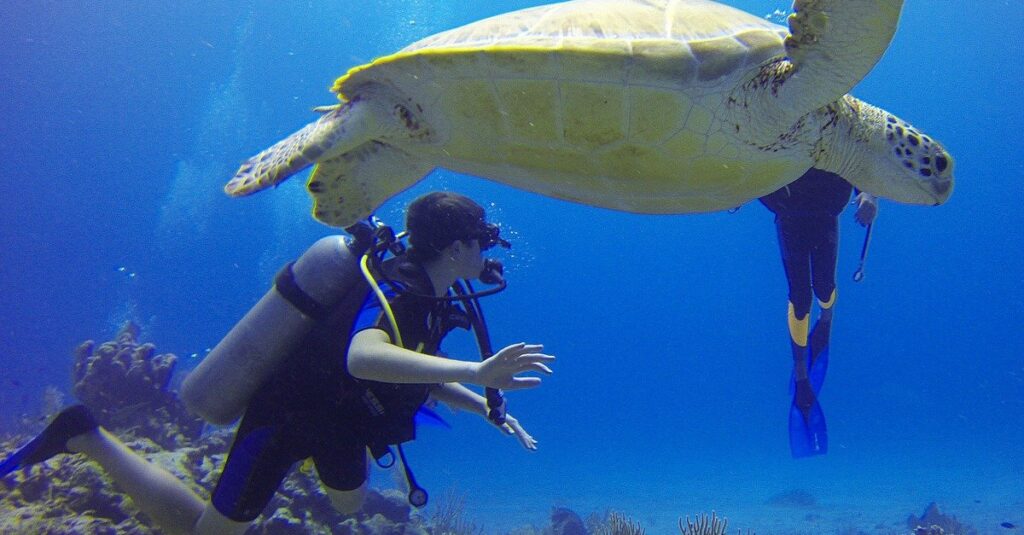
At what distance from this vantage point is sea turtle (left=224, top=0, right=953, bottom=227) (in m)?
1.85

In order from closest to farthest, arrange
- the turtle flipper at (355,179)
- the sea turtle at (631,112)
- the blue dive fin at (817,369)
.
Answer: the sea turtle at (631,112), the turtle flipper at (355,179), the blue dive fin at (817,369)

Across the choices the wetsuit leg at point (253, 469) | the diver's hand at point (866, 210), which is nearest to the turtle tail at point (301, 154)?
the wetsuit leg at point (253, 469)

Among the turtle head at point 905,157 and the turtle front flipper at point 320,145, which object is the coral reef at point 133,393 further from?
the turtle head at point 905,157

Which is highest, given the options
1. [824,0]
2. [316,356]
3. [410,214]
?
[824,0]

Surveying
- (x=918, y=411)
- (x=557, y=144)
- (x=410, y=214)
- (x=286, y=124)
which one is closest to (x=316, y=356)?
(x=410, y=214)

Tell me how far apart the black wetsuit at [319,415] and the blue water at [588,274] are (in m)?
11.8

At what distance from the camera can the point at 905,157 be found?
244 centimetres

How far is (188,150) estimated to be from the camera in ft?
130

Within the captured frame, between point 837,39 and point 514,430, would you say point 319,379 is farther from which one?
point 837,39

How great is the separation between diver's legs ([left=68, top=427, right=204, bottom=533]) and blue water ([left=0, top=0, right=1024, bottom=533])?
11832mm

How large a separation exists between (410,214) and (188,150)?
46.1 metres

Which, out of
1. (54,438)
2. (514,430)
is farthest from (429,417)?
(54,438)

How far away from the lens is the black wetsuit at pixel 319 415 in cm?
246

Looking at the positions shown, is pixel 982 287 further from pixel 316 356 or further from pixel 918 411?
pixel 316 356
